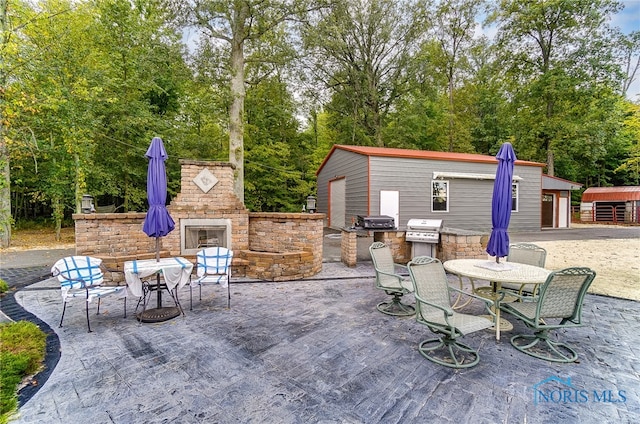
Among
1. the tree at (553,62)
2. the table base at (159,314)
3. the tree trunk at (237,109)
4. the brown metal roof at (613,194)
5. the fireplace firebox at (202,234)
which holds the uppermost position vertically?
the tree at (553,62)

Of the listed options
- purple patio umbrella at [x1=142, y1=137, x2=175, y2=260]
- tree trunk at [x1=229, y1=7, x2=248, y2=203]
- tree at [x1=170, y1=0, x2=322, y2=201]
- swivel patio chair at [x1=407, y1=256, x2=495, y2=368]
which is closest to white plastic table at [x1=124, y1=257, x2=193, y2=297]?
purple patio umbrella at [x1=142, y1=137, x2=175, y2=260]

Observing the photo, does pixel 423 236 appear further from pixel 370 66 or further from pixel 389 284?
pixel 370 66

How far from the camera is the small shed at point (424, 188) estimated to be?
37.3ft

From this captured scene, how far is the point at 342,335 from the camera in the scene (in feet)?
10.8

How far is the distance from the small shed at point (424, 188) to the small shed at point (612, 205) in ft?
30.9

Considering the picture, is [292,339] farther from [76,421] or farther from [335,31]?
[335,31]

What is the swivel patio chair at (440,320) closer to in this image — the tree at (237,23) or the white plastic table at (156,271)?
the white plastic table at (156,271)

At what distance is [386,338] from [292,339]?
3.41ft

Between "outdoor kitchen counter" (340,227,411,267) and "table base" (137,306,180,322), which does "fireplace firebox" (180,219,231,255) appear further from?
"outdoor kitchen counter" (340,227,411,267)

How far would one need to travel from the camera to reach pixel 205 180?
5988mm

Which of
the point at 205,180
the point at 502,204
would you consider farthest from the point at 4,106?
the point at 502,204

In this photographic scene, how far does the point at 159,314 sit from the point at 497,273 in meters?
4.21

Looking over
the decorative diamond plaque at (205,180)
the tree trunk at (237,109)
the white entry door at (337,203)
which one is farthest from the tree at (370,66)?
the decorative diamond plaque at (205,180)

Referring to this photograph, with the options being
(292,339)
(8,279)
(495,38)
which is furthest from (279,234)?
(495,38)
